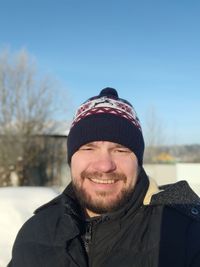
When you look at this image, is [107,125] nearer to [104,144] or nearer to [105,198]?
[104,144]

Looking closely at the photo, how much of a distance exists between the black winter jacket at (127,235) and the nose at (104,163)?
0.42 ft

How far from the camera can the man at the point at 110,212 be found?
1.57 meters

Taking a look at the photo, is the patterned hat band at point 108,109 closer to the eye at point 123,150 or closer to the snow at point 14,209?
the eye at point 123,150

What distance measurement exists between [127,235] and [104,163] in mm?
285

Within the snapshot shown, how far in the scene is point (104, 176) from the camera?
1749 millimetres

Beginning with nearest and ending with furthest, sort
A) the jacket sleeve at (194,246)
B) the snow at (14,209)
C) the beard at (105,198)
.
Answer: the jacket sleeve at (194,246)
the beard at (105,198)
the snow at (14,209)

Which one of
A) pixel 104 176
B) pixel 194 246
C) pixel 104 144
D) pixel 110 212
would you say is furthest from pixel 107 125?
pixel 194 246

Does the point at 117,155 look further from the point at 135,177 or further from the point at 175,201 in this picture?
the point at 175,201

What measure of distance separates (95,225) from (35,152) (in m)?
28.2

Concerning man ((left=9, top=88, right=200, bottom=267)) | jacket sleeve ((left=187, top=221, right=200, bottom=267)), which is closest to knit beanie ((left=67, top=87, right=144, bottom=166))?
man ((left=9, top=88, right=200, bottom=267))

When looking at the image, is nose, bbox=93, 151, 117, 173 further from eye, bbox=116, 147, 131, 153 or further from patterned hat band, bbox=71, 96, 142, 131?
patterned hat band, bbox=71, 96, 142, 131

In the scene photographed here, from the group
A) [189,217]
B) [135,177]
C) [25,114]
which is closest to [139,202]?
[135,177]

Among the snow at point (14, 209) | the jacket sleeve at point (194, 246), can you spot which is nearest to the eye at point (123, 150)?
the jacket sleeve at point (194, 246)

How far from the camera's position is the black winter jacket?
1.54 m
